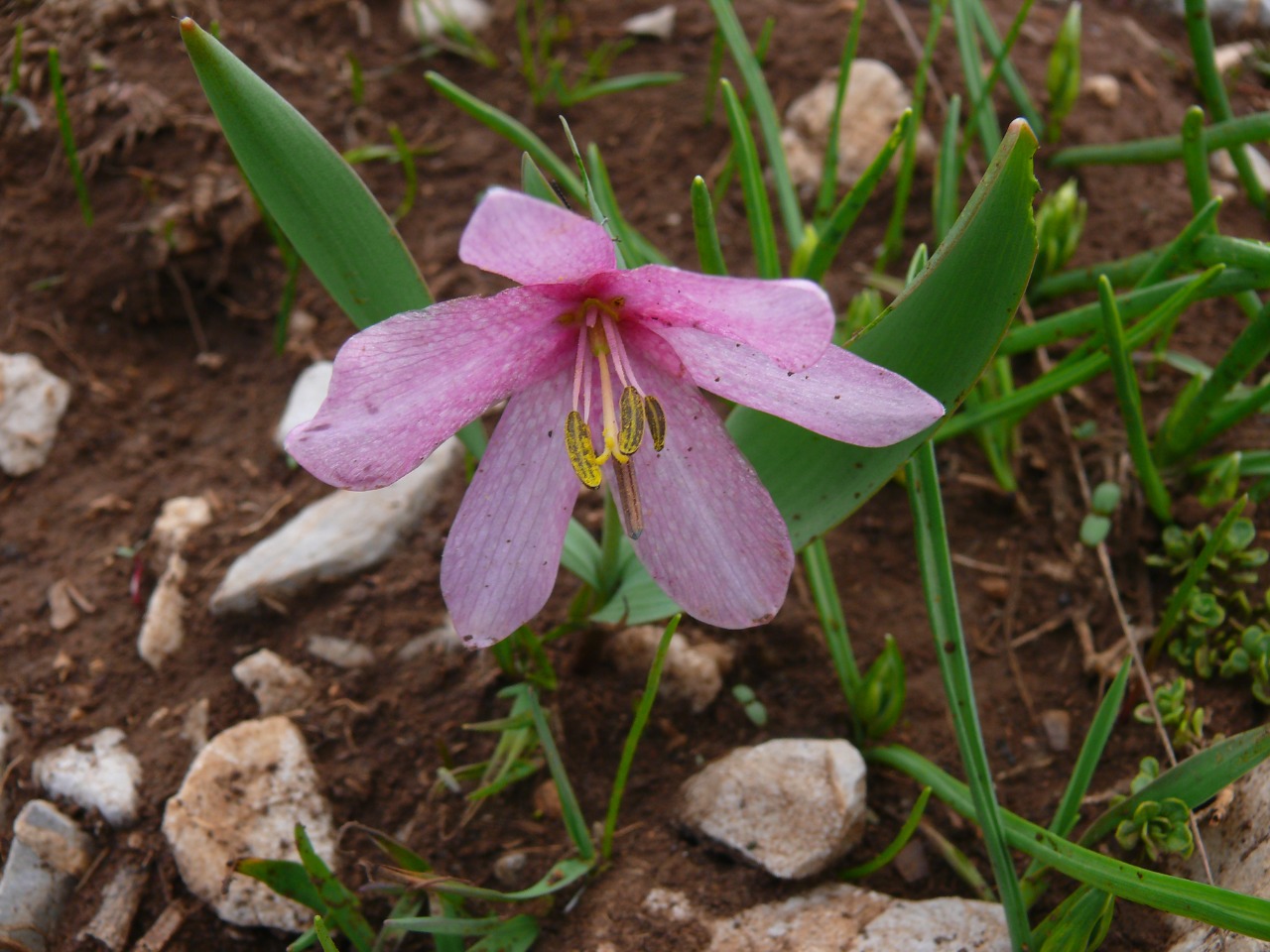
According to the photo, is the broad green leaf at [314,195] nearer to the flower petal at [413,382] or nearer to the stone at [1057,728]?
the flower petal at [413,382]

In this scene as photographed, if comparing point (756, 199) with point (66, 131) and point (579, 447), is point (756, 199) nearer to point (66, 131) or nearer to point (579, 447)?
point (579, 447)

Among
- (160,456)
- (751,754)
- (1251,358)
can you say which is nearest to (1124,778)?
(751,754)

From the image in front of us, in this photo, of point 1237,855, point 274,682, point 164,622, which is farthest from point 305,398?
point 1237,855

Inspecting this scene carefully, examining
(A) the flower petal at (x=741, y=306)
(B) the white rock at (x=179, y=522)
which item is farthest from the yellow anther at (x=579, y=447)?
(B) the white rock at (x=179, y=522)

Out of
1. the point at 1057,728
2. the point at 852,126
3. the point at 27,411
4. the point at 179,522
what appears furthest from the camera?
the point at 852,126

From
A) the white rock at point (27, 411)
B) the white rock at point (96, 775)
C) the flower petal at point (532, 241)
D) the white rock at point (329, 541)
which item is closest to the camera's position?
the flower petal at point (532, 241)

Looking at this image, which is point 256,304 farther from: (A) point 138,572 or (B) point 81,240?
(A) point 138,572

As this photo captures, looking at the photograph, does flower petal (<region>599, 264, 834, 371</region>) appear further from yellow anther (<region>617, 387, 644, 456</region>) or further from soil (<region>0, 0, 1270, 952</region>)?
soil (<region>0, 0, 1270, 952</region>)
